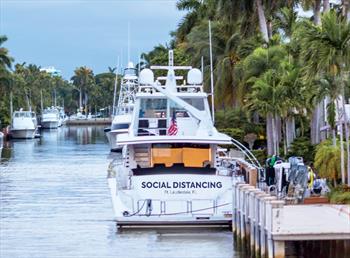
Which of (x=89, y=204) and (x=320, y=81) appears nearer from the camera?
(x=320, y=81)

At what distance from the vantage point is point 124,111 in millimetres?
93875

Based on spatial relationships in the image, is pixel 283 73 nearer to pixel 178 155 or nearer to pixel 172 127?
pixel 172 127

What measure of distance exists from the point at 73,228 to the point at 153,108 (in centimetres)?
621

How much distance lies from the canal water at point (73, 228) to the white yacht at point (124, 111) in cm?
2072

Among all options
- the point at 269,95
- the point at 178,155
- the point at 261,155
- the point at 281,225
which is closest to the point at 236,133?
the point at 261,155

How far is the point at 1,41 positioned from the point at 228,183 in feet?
308

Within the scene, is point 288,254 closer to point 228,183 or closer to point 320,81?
point 228,183

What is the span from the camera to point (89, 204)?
44875 millimetres

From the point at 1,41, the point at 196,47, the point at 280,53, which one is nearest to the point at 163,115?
the point at 280,53

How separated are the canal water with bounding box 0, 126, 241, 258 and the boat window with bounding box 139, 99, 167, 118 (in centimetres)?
440

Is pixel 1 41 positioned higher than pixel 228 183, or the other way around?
pixel 1 41

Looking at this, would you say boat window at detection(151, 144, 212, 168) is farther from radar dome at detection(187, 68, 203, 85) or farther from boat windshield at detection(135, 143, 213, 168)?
radar dome at detection(187, 68, 203, 85)

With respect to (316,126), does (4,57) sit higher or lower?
higher

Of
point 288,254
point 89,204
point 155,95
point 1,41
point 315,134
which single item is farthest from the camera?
point 1,41
